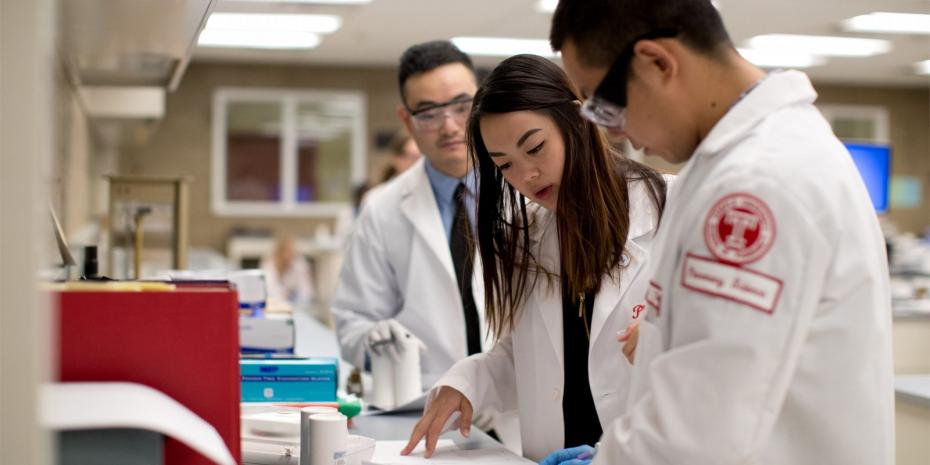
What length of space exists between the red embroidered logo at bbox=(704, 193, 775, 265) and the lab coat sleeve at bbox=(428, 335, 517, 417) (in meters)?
0.73

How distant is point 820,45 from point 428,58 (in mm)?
6802

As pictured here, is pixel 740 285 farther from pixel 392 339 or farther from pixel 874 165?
pixel 874 165

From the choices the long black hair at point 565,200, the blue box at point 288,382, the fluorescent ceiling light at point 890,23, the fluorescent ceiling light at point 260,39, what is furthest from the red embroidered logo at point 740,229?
the fluorescent ceiling light at point 260,39

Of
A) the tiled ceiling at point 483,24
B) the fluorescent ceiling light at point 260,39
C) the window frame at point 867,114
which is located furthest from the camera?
the window frame at point 867,114

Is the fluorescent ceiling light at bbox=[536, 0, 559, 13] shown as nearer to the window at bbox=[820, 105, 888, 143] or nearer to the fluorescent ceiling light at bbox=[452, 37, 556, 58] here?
the fluorescent ceiling light at bbox=[452, 37, 556, 58]

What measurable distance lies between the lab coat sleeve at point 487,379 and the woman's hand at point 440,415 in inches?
0.5

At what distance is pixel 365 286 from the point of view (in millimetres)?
2395

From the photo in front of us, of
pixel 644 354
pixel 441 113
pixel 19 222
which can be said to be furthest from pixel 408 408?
pixel 19 222

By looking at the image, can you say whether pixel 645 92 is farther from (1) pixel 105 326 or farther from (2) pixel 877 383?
(1) pixel 105 326

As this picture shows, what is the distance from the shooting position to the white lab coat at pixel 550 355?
163cm

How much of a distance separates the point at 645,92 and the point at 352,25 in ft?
22.9

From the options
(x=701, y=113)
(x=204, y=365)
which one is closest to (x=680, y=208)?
(x=701, y=113)

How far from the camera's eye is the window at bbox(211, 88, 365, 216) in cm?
1022

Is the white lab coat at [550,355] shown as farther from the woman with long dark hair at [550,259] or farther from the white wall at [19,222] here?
the white wall at [19,222]
